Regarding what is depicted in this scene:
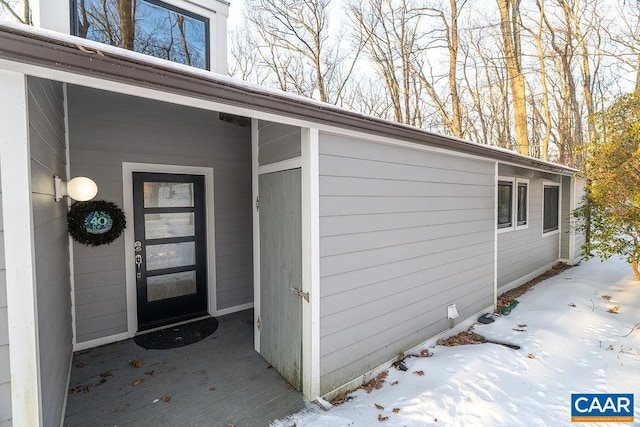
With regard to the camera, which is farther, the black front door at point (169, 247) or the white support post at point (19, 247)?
the black front door at point (169, 247)

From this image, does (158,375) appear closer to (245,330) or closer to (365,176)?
(245,330)

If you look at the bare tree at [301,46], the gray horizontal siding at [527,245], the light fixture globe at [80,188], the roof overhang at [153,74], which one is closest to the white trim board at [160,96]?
the roof overhang at [153,74]

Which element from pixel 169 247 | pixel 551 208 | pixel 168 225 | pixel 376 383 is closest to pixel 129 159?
pixel 168 225

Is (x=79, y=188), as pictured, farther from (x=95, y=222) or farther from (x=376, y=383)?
(x=376, y=383)

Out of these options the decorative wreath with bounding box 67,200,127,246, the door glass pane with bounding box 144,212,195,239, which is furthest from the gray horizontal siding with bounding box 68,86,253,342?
the door glass pane with bounding box 144,212,195,239

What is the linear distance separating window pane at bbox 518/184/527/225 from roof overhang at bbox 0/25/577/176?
5.03 meters

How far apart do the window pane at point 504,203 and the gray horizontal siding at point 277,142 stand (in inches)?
179

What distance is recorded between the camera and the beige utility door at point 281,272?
2.76m

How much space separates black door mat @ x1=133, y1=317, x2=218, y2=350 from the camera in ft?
11.5

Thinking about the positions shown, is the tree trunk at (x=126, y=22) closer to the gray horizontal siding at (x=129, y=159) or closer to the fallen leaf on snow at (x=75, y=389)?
the gray horizontal siding at (x=129, y=159)

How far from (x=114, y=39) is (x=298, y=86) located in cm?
859

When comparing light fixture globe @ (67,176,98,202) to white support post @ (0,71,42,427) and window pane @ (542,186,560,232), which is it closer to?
white support post @ (0,71,42,427)

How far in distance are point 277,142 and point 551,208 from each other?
8139 millimetres

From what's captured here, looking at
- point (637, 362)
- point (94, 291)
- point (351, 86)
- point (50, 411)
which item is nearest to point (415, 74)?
point (351, 86)
